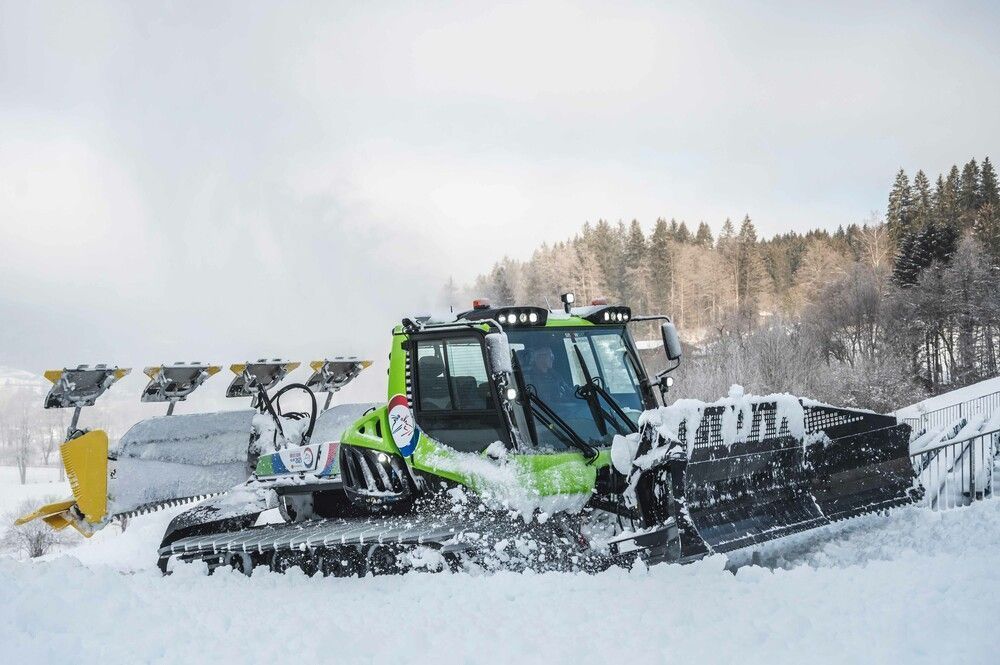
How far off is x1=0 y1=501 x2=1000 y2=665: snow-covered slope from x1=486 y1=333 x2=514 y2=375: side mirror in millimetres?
1405

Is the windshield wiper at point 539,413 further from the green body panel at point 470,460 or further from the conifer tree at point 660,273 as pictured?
the conifer tree at point 660,273

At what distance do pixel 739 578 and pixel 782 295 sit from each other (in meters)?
72.6

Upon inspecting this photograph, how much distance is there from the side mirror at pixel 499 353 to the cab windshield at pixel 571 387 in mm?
665

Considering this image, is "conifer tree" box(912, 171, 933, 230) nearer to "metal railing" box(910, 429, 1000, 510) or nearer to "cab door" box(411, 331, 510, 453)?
"metal railing" box(910, 429, 1000, 510)

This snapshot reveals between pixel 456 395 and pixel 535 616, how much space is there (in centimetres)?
227

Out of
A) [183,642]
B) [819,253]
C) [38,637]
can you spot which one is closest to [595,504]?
[183,642]

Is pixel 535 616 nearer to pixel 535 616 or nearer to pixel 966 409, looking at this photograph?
pixel 535 616

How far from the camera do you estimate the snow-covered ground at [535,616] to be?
407cm

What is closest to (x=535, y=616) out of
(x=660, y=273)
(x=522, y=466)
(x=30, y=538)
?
(x=522, y=466)

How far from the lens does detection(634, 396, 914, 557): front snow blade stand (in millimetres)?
5609

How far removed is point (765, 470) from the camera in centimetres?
647

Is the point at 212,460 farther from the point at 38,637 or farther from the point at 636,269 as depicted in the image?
the point at 636,269

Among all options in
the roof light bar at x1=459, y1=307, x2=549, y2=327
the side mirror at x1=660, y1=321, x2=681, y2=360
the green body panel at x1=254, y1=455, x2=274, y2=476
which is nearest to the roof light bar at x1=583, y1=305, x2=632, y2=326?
the side mirror at x1=660, y1=321, x2=681, y2=360

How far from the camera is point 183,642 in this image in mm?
4414
